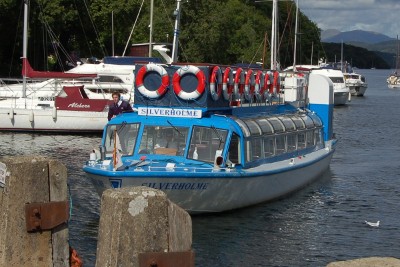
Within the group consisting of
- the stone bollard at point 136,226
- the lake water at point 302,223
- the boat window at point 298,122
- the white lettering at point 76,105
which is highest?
the stone bollard at point 136,226

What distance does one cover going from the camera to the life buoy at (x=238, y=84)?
73.7 feet

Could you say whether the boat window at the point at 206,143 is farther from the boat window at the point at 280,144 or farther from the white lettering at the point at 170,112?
the boat window at the point at 280,144

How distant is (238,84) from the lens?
22734 millimetres

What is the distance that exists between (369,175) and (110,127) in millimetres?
11743

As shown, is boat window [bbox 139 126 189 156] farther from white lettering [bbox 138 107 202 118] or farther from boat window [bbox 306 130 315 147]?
boat window [bbox 306 130 315 147]

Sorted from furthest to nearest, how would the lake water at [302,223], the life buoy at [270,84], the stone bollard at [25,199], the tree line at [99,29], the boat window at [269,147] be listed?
the tree line at [99,29]
the life buoy at [270,84]
the boat window at [269,147]
the lake water at [302,223]
the stone bollard at [25,199]

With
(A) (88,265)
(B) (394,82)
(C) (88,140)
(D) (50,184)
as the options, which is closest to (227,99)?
(A) (88,265)

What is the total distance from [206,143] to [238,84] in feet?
9.90

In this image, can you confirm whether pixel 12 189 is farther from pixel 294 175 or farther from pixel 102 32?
pixel 102 32

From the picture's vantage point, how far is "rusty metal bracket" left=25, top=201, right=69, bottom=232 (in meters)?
9.84

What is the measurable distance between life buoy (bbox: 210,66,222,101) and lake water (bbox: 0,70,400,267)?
9.03 ft

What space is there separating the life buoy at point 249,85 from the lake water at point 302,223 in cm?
286

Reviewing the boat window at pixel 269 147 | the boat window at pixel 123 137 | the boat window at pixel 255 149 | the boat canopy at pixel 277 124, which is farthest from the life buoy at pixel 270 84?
the boat window at pixel 123 137

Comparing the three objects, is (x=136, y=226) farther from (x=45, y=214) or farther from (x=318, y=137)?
(x=318, y=137)
